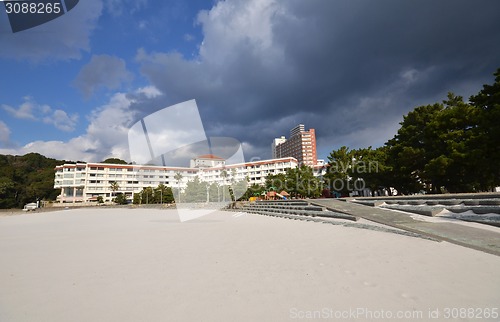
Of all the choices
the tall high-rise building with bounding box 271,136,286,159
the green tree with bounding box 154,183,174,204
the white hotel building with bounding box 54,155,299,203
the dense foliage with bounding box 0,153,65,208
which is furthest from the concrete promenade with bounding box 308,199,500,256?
the tall high-rise building with bounding box 271,136,286,159

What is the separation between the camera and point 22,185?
3607 inches

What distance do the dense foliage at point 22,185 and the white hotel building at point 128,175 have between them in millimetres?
6541

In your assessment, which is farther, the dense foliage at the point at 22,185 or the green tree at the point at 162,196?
the dense foliage at the point at 22,185

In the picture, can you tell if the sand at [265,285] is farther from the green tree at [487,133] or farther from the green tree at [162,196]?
the green tree at [162,196]

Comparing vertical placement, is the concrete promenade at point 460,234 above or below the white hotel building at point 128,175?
below

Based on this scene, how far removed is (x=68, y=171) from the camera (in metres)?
91.6

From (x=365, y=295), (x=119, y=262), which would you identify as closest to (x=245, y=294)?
(x=365, y=295)

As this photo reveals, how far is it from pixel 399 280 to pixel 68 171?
376 ft

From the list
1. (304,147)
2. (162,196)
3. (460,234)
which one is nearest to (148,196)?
(162,196)

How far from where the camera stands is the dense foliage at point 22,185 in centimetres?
8525

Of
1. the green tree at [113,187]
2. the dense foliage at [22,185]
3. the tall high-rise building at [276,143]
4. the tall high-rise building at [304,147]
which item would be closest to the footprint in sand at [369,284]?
the green tree at [113,187]

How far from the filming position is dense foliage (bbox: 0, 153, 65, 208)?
85250 mm

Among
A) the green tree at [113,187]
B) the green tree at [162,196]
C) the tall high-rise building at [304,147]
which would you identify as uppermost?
the tall high-rise building at [304,147]

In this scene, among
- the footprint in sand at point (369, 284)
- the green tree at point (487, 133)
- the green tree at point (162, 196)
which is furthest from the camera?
the green tree at point (162, 196)
